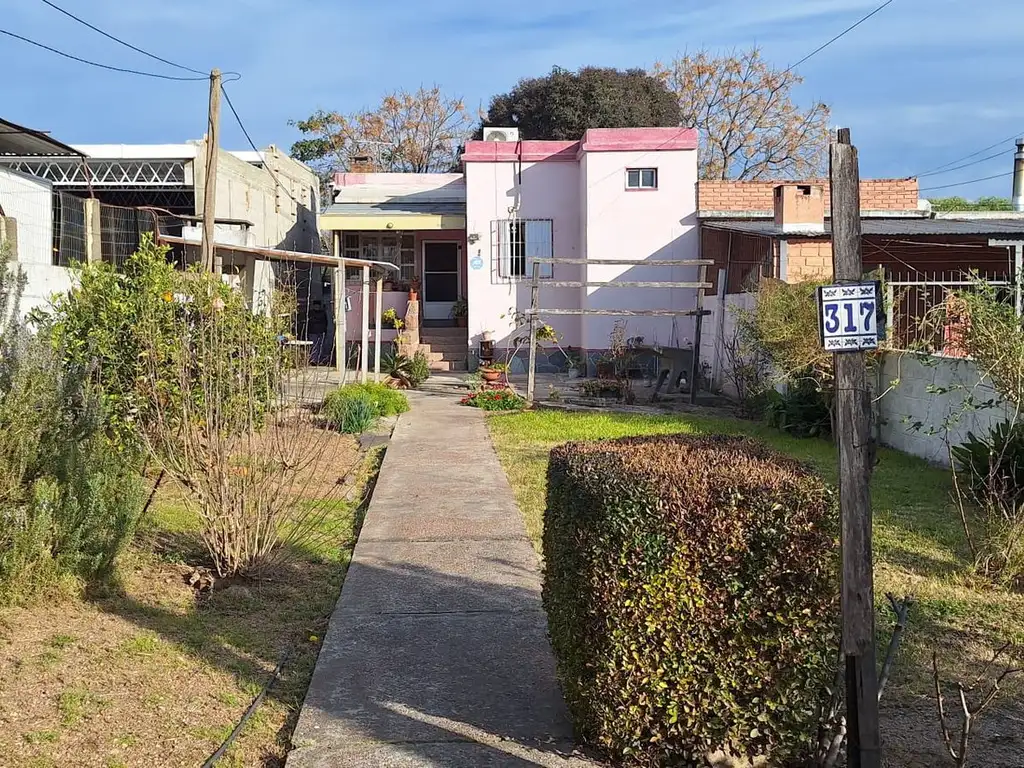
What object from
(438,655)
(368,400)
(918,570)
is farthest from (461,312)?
(438,655)

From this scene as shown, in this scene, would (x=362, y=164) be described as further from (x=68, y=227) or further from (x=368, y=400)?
(x=368, y=400)

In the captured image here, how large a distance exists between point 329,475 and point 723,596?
7.40 metres

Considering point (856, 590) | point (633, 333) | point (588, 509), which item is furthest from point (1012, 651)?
point (633, 333)

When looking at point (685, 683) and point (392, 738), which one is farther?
point (392, 738)

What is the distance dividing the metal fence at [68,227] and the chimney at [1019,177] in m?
20.4

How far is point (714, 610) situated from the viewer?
3.43 m

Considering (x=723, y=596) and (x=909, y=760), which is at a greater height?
(x=723, y=596)

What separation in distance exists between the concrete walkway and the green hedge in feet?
1.70

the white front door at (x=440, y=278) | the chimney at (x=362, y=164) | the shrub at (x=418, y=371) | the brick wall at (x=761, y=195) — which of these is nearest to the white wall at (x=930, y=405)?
the shrub at (x=418, y=371)

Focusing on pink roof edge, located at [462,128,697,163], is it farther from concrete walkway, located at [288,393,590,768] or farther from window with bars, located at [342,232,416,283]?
concrete walkway, located at [288,393,590,768]

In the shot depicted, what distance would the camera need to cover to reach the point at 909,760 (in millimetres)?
3893

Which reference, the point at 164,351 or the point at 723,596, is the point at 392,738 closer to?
the point at 723,596

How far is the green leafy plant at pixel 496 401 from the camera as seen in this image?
16469mm

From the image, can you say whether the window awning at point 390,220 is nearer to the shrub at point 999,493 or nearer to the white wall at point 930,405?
the white wall at point 930,405
